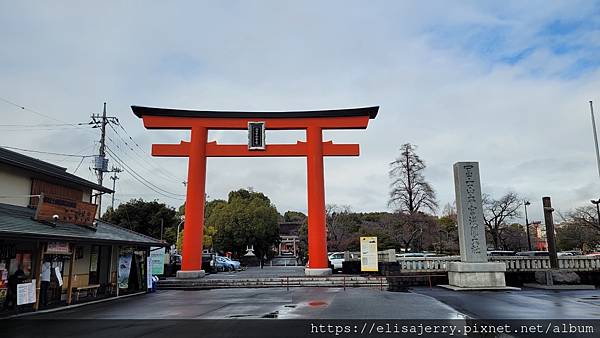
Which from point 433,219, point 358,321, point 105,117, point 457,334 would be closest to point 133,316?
point 358,321

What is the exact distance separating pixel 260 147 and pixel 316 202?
180 inches

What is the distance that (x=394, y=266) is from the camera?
71.3 ft

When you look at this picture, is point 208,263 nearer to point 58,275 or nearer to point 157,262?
point 157,262

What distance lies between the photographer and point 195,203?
77.1 ft

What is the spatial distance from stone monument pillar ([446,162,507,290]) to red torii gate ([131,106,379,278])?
7089 mm

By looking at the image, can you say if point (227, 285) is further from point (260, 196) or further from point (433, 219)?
point (260, 196)

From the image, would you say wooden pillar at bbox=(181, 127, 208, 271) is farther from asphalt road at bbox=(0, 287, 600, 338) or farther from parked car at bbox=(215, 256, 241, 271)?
parked car at bbox=(215, 256, 241, 271)

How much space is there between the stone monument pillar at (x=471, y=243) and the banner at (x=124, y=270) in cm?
1478

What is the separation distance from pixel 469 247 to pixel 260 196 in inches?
1670

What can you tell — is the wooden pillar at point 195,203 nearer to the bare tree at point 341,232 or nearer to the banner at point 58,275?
the banner at point 58,275

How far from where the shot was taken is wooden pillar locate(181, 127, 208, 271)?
23.0 metres

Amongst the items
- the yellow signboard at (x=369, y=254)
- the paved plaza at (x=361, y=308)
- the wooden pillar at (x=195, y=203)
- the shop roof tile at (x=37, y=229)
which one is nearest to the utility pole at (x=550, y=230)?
the paved plaza at (x=361, y=308)

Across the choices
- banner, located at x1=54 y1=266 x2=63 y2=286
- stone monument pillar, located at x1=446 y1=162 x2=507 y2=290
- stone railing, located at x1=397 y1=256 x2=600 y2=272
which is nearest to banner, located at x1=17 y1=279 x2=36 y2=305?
banner, located at x1=54 y1=266 x2=63 y2=286

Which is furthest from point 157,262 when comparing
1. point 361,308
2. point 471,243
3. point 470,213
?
point 470,213
